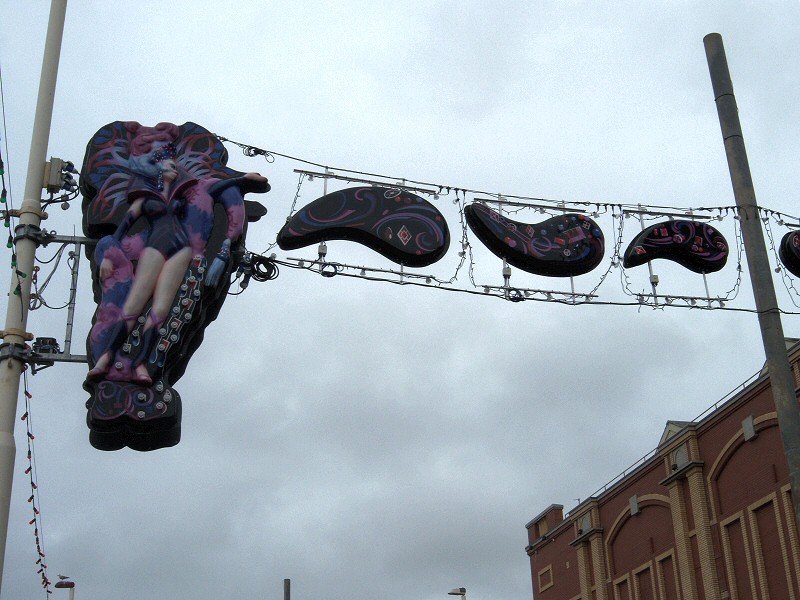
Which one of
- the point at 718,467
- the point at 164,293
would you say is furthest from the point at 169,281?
the point at 718,467

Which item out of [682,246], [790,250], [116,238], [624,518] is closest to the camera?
[116,238]

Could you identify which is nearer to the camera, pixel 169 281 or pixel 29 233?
pixel 29 233

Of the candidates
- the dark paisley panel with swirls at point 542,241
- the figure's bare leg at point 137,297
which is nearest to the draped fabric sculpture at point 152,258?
the figure's bare leg at point 137,297

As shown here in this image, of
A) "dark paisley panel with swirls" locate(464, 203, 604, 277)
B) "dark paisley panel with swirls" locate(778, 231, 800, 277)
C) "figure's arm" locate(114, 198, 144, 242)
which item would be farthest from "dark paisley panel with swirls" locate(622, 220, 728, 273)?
"figure's arm" locate(114, 198, 144, 242)

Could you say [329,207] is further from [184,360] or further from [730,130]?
[730,130]

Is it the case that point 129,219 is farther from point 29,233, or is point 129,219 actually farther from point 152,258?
point 29,233

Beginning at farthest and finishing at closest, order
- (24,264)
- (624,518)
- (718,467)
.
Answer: (624,518)
(718,467)
(24,264)

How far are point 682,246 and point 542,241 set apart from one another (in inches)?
91.8

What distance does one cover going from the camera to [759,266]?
33.5ft

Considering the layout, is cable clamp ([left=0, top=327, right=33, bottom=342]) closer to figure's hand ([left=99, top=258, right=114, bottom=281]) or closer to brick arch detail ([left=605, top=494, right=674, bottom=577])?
figure's hand ([left=99, top=258, right=114, bottom=281])

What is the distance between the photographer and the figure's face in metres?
13.1

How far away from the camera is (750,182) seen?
10.9 m

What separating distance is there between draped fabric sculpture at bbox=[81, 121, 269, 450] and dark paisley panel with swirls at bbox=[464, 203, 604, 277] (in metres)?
3.14

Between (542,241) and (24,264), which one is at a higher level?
(542,241)
